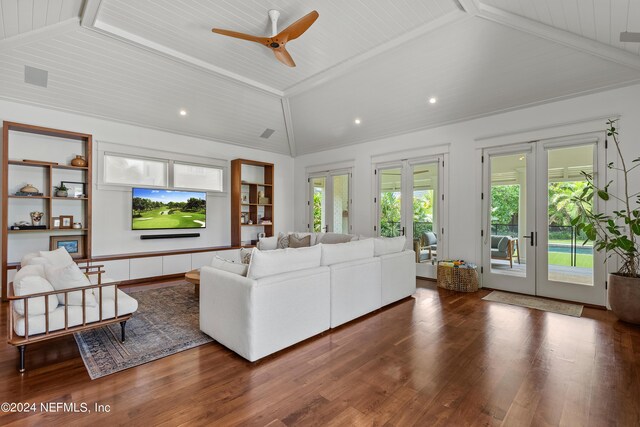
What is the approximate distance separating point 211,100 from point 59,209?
3.15 meters

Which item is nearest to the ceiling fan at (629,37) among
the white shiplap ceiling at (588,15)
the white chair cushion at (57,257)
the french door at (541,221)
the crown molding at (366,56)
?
the white shiplap ceiling at (588,15)

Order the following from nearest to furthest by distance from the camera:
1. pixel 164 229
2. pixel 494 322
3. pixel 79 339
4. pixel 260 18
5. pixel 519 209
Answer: pixel 79 339
pixel 494 322
pixel 260 18
pixel 519 209
pixel 164 229

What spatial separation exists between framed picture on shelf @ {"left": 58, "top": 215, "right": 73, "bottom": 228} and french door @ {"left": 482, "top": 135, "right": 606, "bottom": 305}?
6903 mm

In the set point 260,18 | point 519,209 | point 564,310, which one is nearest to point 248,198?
point 260,18

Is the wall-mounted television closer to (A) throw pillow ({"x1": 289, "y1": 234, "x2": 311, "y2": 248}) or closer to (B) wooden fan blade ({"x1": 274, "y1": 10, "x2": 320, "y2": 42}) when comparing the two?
(A) throw pillow ({"x1": 289, "y1": 234, "x2": 311, "y2": 248})

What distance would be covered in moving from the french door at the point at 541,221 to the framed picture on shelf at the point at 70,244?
22.4 feet

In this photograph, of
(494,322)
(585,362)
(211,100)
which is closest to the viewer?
(585,362)

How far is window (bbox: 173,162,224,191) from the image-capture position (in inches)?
251

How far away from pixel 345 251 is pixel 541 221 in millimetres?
3253

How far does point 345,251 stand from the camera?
3541mm

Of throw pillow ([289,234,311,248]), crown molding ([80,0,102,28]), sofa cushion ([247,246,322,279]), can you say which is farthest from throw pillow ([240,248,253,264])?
crown molding ([80,0,102,28])

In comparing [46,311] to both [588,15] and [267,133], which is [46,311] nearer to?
[267,133]

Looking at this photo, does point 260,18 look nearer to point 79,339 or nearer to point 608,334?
point 79,339

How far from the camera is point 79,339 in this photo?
295 centimetres
